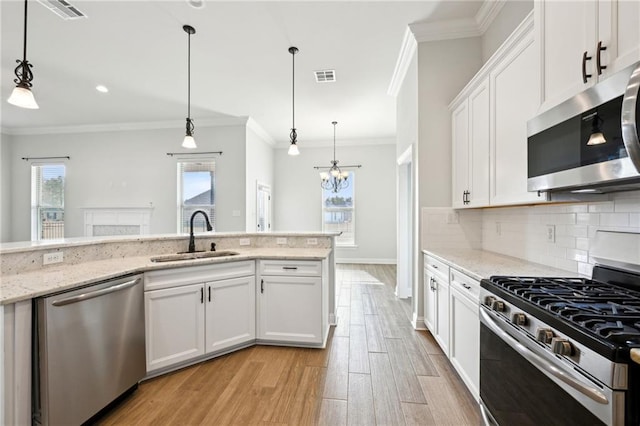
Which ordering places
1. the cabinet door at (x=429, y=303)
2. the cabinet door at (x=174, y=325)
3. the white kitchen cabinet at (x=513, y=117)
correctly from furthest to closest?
the cabinet door at (x=429, y=303), the cabinet door at (x=174, y=325), the white kitchen cabinet at (x=513, y=117)

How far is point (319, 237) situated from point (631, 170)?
2482 millimetres

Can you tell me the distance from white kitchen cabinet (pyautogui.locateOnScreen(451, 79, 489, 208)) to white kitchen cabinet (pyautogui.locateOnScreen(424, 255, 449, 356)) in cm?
65

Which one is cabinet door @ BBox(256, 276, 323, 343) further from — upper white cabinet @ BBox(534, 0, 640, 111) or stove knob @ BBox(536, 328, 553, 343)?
upper white cabinet @ BBox(534, 0, 640, 111)

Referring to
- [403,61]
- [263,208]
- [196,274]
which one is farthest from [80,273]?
[263,208]

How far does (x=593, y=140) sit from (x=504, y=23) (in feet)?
6.85

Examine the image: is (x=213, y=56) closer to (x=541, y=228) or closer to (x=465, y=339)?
(x=541, y=228)

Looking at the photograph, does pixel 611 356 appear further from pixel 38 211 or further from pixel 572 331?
pixel 38 211

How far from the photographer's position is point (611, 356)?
74 cm

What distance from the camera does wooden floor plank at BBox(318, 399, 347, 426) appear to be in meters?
1.70

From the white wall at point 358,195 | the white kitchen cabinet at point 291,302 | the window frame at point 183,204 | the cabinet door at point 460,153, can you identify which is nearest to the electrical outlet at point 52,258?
the white kitchen cabinet at point 291,302

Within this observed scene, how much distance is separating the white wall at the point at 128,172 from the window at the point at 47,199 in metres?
0.13

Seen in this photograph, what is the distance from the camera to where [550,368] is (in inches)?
37.5

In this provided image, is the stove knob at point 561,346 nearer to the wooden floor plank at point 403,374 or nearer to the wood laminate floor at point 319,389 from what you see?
the wood laminate floor at point 319,389

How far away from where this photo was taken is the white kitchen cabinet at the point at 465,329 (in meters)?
1.74
